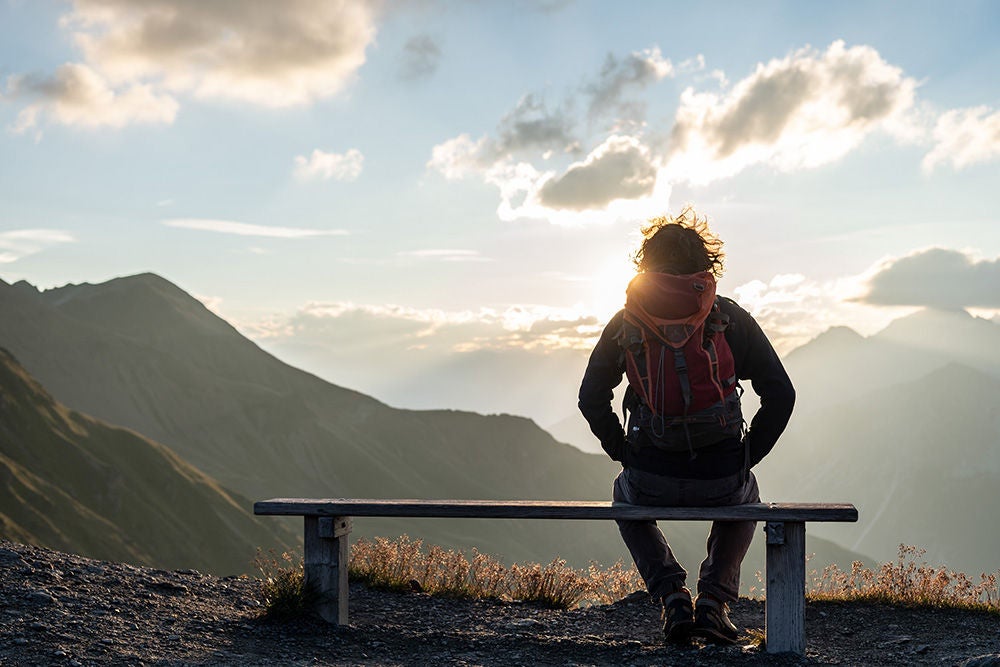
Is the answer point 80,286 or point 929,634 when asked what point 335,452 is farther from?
point 929,634

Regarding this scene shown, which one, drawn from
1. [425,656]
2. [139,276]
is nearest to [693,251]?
[425,656]

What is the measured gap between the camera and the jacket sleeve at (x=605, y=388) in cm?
507

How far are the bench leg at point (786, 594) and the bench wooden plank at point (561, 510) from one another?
0.71 ft

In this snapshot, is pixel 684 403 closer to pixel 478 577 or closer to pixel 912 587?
pixel 478 577

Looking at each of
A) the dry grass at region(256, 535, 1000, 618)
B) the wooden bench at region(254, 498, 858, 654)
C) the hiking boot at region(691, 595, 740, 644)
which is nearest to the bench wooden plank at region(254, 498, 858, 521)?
the wooden bench at region(254, 498, 858, 654)

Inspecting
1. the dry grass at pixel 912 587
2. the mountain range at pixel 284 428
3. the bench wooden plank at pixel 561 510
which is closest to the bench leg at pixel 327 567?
the bench wooden plank at pixel 561 510

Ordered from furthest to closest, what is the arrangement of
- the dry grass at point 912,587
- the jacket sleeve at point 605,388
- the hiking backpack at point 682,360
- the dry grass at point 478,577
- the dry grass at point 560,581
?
the dry grass at point 478,577 → the dry grass at point 560,581 → the dry grass at point 912,587 → the jacket sleeve at point 605,388 → the hiking backpack at point 682,360

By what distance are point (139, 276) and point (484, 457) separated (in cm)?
9265

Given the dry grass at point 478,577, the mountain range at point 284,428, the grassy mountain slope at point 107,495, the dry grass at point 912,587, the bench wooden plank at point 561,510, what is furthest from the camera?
the mountain range at point 284,428

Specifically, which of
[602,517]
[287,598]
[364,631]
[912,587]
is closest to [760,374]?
[602,517]

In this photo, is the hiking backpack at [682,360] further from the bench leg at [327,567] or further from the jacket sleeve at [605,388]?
the bench leg at [327,567]

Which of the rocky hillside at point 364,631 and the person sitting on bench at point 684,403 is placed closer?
the person sitting on bench at point 684,403

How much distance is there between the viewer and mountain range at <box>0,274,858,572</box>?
5369 inches

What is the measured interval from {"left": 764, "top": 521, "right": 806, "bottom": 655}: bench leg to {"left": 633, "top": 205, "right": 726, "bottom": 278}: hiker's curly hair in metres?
1.67
